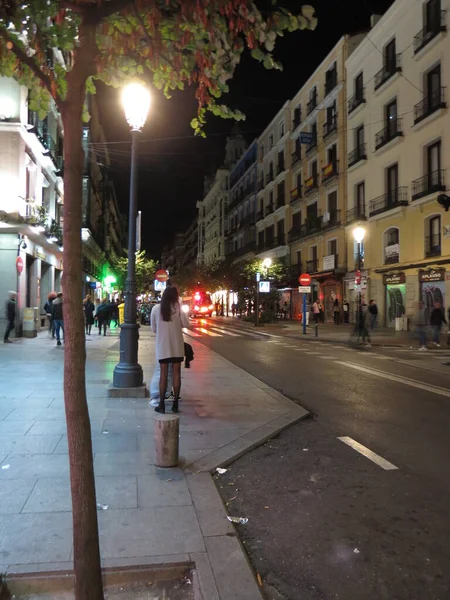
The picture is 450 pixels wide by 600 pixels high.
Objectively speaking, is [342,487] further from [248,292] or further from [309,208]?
[309,208]

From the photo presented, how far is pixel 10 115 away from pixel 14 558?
1793cm

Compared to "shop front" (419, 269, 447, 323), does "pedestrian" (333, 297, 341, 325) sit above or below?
below

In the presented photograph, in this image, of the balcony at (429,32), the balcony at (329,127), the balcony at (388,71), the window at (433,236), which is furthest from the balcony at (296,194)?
the window at (433,236)

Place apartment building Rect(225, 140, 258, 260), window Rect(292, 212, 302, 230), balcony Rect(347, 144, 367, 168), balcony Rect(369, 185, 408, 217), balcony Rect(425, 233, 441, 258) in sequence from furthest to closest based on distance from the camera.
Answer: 1. apartment building Rect(225, 140, 258, 260)
2. window Rect(292, 212, 302, 230)
3. balcony Rect(347, 144, 367, 168)
4. balcony Rect(369, 185, 408, 217)
5. balcony Rect(425, 233, 441, 258)

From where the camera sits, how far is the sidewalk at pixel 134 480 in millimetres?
3018

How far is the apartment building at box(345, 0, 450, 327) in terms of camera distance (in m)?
23.2

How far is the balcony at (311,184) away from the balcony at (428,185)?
1286cm

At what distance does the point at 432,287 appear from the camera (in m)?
23.7

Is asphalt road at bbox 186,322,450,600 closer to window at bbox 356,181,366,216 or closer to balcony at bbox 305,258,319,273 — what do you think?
window at bbox 356,181,366,216

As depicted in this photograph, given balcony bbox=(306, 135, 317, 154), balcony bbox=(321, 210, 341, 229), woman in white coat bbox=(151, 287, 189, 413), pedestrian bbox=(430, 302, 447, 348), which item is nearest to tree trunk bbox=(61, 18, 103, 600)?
woman in white coat bbox=(151, 287, 189, 413)

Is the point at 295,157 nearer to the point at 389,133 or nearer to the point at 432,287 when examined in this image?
the point at 389,133

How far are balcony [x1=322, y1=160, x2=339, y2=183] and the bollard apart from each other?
32.5 metres

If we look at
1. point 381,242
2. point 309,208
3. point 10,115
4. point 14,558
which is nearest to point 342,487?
point 14,558

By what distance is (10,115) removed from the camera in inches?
688
